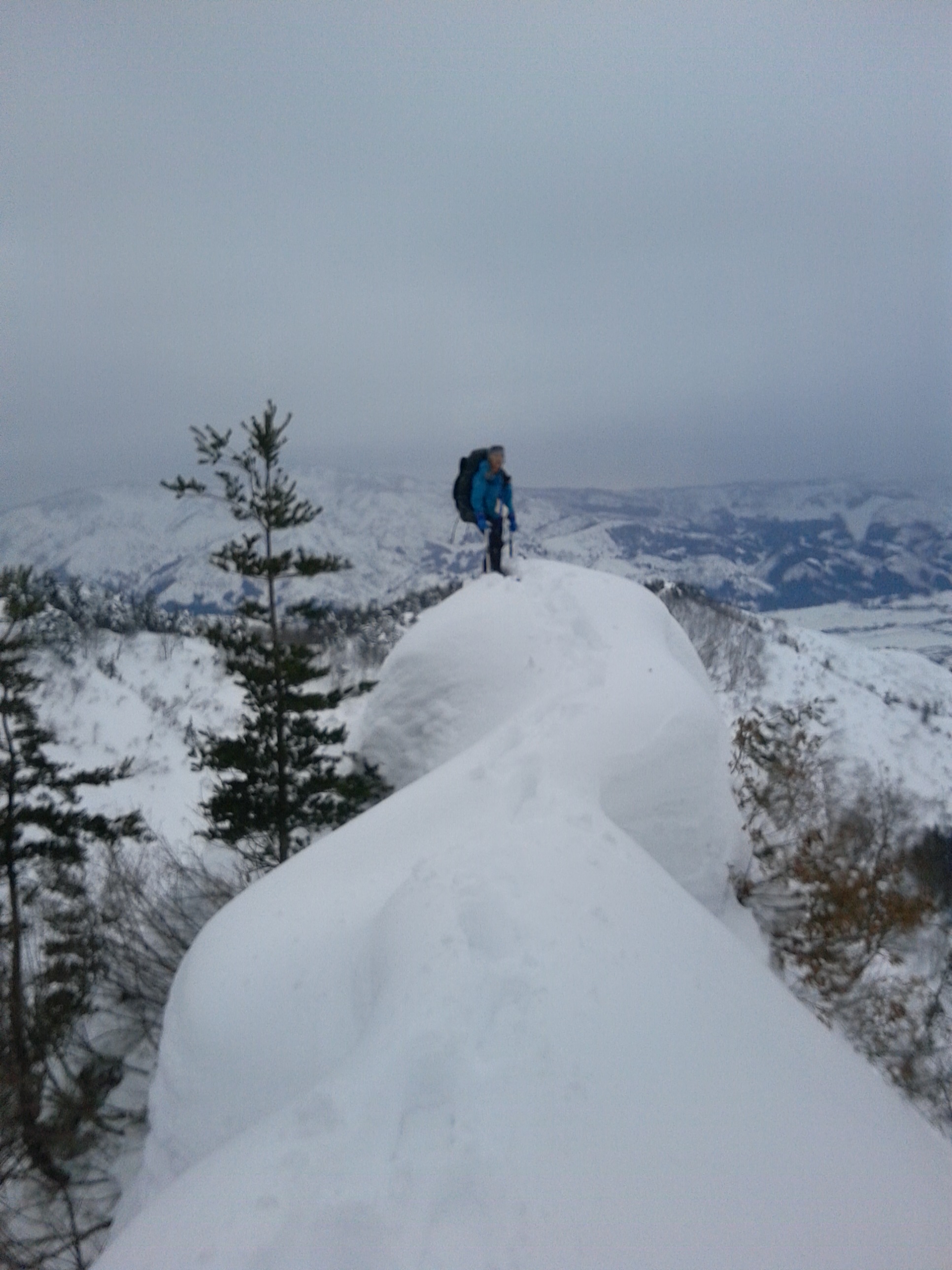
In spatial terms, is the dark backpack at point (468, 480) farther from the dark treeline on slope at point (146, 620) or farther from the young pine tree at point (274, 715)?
the dark treeline on slope at point (146, 620)

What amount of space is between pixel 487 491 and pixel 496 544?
50.0 inches

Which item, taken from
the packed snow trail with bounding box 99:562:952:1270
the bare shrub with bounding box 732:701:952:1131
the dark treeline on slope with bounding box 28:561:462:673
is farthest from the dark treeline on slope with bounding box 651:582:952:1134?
the dark treeline on slope with bounding box 28:561:462:673

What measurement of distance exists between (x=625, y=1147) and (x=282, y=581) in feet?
38.1

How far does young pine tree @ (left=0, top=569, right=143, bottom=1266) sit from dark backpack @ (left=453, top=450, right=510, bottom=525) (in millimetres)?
7580

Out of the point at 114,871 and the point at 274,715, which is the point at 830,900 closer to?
the point at 274,715

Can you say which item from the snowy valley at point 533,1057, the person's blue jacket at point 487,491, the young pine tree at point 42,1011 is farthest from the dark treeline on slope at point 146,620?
the snowy valley at point 533,1057

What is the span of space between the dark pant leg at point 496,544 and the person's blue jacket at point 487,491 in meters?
0.30

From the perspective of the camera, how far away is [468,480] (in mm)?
12094

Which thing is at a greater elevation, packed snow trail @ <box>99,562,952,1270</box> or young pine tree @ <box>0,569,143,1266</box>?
packed snow trail @ <box>99,562,952,1270</box>

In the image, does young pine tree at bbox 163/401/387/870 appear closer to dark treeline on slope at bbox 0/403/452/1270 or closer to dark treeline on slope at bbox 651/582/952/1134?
dark treeline on slope at bbox 0/403/452/1270

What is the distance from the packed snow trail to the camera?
286 centimetres

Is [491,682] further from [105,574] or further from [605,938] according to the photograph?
[105,574]

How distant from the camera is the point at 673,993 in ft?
13.4

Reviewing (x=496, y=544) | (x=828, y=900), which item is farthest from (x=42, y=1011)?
(x=828, y=900)
